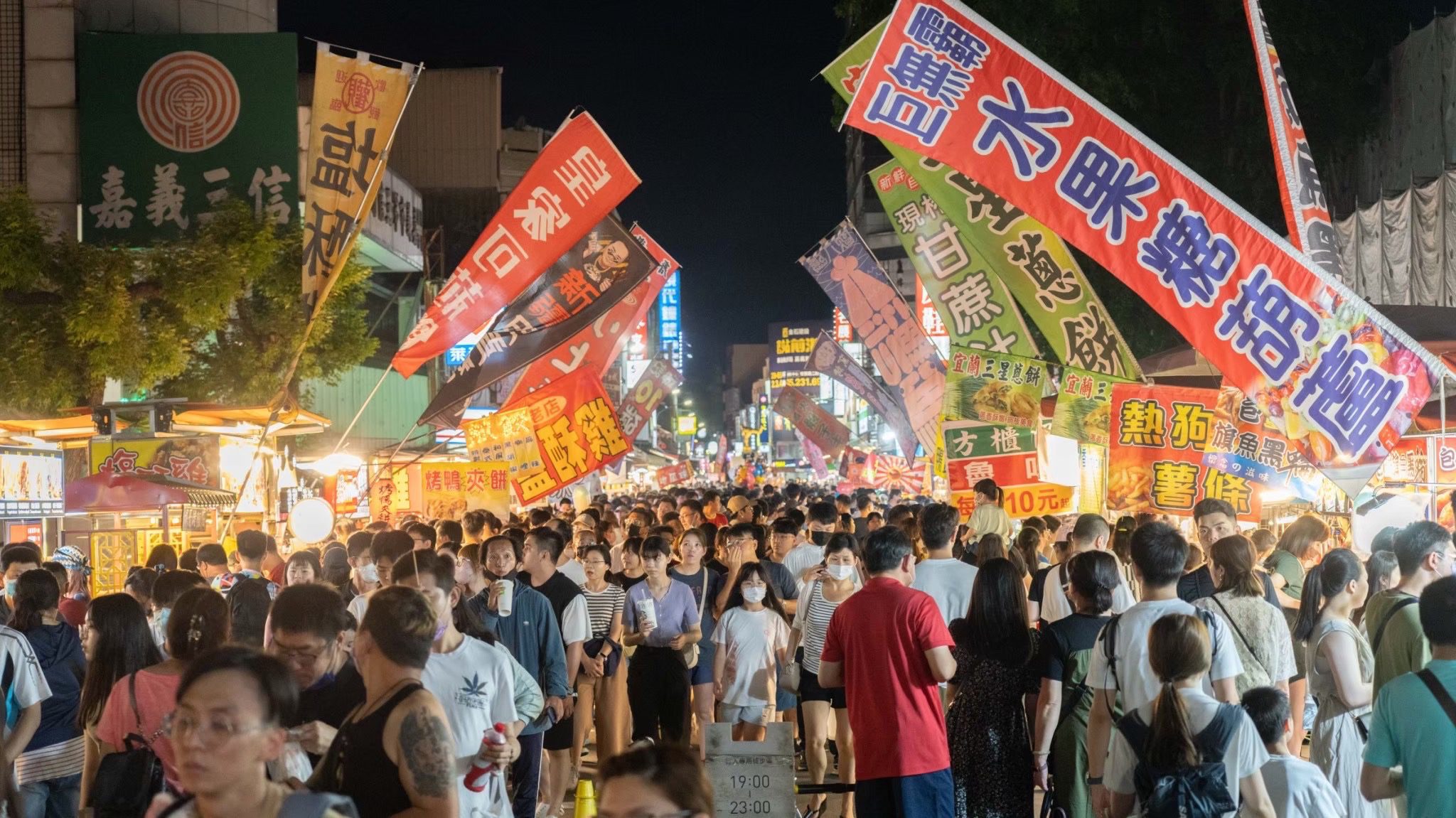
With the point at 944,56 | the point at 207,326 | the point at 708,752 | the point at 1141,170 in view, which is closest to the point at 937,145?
the point at 944,56

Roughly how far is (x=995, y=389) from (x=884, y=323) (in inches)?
301

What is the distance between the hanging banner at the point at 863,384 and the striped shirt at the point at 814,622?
15.0m

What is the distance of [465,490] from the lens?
2073cm

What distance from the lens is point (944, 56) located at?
8.54m

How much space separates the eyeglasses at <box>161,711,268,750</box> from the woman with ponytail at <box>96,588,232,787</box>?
200cm

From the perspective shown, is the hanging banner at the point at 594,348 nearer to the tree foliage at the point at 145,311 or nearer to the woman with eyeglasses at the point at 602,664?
the tree foliage at the point at 145,311

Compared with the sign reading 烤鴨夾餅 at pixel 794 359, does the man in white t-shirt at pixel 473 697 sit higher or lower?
lower

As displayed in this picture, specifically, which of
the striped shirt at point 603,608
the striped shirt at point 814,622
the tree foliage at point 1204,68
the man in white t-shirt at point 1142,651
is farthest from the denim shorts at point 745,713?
the tree foliage at point 1204,68

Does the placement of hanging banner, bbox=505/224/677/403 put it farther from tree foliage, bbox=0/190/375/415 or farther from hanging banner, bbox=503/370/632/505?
tree foliage, bbox=0/190/375/415

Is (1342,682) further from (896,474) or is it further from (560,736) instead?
(896,474)

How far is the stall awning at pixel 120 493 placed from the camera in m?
13.9

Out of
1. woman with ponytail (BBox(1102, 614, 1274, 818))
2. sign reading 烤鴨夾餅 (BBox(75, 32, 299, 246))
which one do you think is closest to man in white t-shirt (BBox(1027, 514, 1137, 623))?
woman with ponytail (BBox(1102, 614, 1274, 818))

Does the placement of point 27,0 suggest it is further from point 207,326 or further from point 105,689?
point 105,689

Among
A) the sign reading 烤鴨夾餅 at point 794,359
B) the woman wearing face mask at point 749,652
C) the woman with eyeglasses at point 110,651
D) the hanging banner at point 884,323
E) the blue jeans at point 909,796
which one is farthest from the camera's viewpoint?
the sign reading 烤鴨夾餅 at point 794,359
